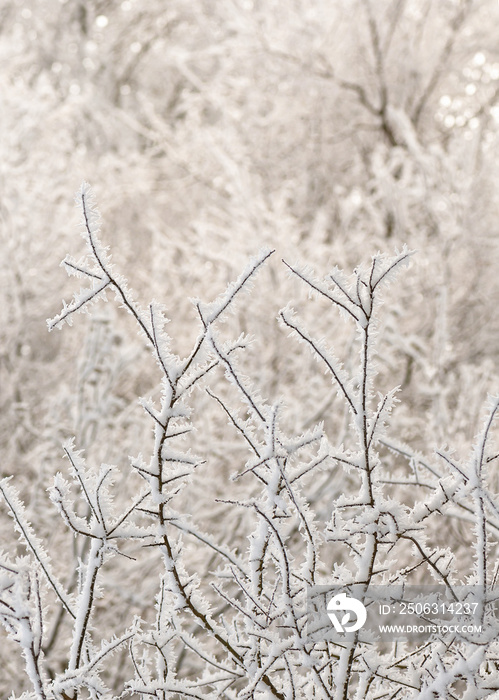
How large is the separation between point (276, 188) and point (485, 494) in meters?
6.18

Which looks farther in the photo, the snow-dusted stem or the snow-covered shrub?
the snow-dusted stem

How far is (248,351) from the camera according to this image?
4.96 meters

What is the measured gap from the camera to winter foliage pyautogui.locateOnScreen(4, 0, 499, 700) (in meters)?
1.31

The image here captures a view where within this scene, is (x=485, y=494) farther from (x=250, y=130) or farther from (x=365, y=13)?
(x=250, y=130)

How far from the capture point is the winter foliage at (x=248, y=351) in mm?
1306

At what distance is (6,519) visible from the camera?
11.7ft

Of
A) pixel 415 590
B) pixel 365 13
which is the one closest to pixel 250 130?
pixel 365 13

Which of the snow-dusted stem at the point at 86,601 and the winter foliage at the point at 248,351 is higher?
the winter foliage at the point at 248,351

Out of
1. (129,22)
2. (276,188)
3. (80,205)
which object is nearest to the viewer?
(80,205)

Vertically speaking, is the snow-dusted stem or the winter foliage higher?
the winter foliage

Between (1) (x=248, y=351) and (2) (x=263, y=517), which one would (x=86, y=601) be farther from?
(1) (x=248, y=351)

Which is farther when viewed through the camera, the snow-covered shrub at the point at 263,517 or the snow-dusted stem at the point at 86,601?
the snow-dusted stem at the point at 86,601

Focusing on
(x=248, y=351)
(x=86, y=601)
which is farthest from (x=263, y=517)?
(x=248, y=351)

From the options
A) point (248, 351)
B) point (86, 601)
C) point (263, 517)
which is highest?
point (248, 351)
